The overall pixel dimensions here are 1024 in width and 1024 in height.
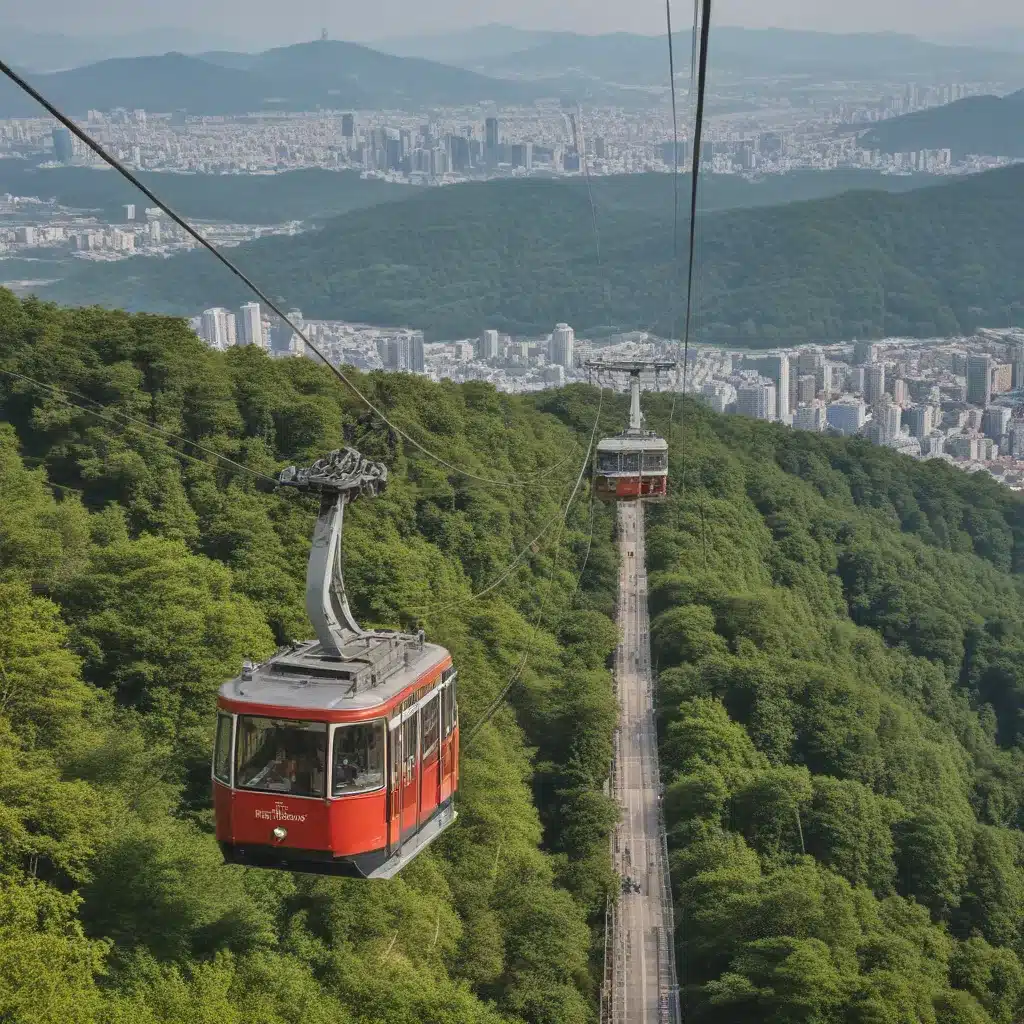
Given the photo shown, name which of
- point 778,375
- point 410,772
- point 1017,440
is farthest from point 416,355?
point 410,772

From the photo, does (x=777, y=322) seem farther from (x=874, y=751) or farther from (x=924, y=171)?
(x=874, y=751)

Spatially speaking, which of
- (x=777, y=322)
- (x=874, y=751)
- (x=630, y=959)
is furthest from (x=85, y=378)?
(x=777, y=322)

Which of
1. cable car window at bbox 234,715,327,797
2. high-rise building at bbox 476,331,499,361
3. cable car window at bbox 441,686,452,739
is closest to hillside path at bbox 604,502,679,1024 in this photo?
cable car window at bbox 441,686,452,739

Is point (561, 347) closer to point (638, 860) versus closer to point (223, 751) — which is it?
point (638, 860)

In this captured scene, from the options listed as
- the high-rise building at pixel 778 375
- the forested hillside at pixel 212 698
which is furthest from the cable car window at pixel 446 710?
the high-rise building at pixel 778 375

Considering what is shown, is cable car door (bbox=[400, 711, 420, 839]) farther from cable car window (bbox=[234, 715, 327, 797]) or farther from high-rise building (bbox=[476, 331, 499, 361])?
high-rise building (bbox=[476, 331, 499, 361])
